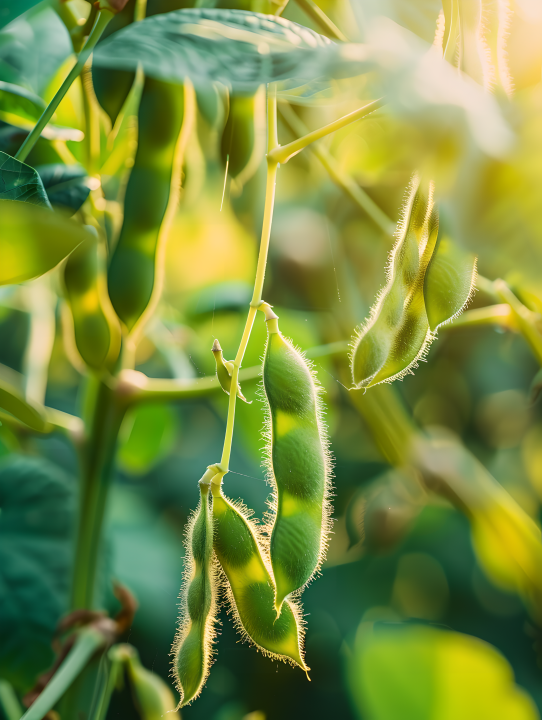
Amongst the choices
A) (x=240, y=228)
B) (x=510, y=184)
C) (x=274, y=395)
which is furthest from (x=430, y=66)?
(x=240, y=228)

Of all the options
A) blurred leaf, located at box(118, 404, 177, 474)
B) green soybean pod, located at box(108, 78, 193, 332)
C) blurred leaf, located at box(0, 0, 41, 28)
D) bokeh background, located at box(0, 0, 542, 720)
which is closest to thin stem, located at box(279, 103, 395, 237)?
bokeh background, located at box(0, 0, 542, 720)

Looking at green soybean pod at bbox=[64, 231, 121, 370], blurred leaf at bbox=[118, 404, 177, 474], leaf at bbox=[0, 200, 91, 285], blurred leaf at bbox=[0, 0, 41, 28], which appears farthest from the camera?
blurred leaf at bbox=[118, 404, 177, 474]

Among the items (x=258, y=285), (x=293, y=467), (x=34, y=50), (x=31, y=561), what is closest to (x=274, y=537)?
(x=293, y=467)

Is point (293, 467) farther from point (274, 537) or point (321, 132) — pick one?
point (321, 132)

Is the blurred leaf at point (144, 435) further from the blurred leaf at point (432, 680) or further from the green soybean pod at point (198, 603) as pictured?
the green soybean pod at point (198, 603)

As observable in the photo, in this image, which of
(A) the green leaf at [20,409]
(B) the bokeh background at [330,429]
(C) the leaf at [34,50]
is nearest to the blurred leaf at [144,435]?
(B) the bokeh background at [330,429]

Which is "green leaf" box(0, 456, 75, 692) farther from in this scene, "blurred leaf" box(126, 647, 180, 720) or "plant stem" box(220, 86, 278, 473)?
"plant stem" box(220, 86, 278, 473)
